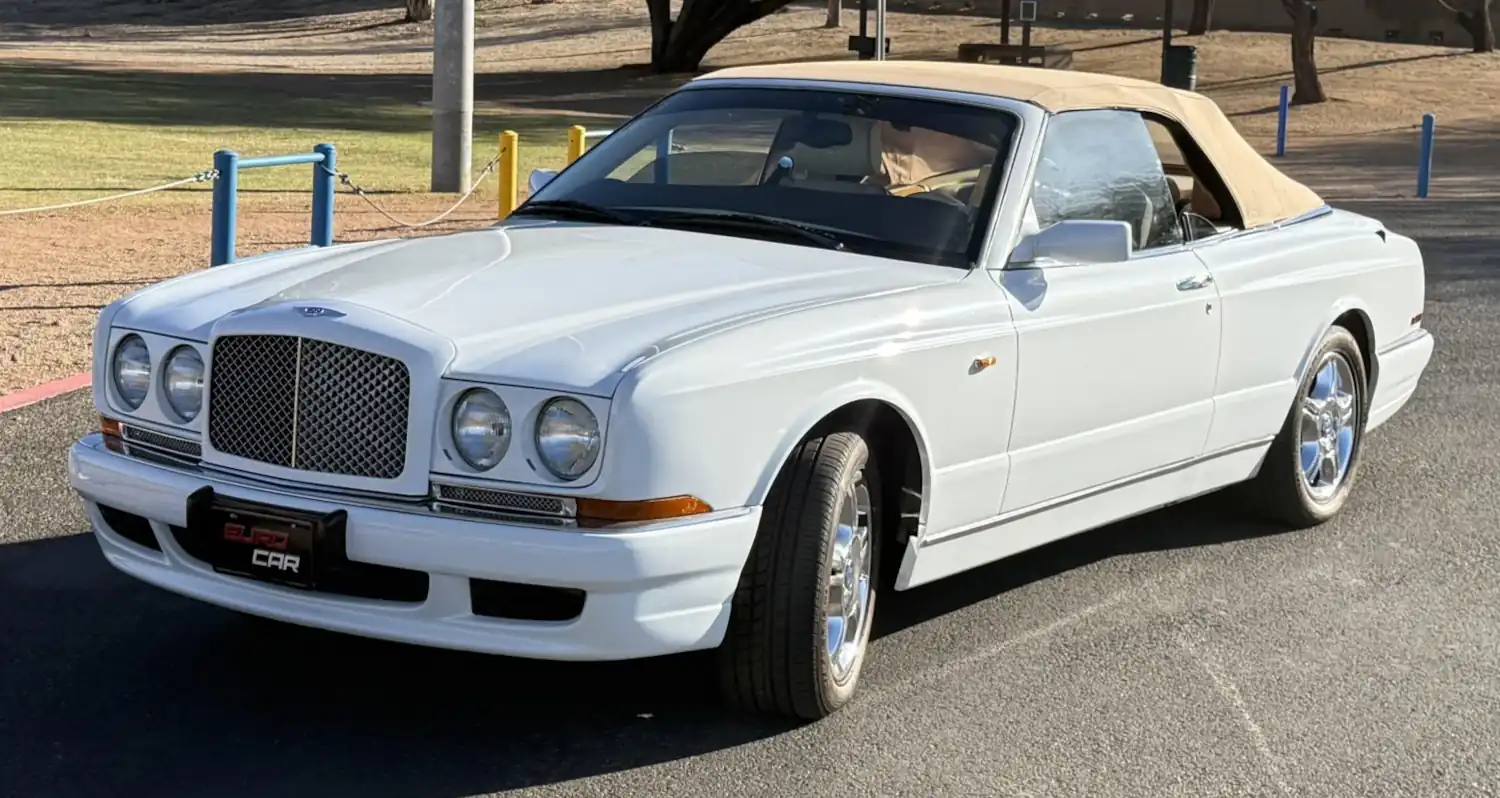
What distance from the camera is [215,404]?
182 inches

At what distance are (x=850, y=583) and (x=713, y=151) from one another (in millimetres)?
1706

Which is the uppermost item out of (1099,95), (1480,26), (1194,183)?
(1480,26)

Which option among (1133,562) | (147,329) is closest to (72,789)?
(147,329)

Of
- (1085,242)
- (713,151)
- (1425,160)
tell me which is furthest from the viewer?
(1425,160)

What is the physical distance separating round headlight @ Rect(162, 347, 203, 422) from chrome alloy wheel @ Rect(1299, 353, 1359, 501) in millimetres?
3910

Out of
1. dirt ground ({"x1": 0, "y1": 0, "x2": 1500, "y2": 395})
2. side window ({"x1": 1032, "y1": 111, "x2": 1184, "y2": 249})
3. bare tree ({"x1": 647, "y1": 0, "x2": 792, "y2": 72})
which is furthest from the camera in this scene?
bare tree ({"x1": 647, "y1": 0, "x2": 792, "y2": 72})

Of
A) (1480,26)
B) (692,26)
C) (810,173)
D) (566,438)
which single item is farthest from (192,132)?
(1480,26)

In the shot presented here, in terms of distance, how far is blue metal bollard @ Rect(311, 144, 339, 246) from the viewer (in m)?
12.9

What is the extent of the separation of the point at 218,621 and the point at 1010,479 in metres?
2.23

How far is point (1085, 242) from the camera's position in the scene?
17.6 feet

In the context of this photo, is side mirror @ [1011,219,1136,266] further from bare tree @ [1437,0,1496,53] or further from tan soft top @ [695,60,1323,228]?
bare tree @ [1437,0,1496,53]

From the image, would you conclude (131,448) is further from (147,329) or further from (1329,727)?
(1329,727)

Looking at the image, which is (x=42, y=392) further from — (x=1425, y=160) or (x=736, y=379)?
(x=1425, y=160)

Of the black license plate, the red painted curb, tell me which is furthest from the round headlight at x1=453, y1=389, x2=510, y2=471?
the red painted curb
